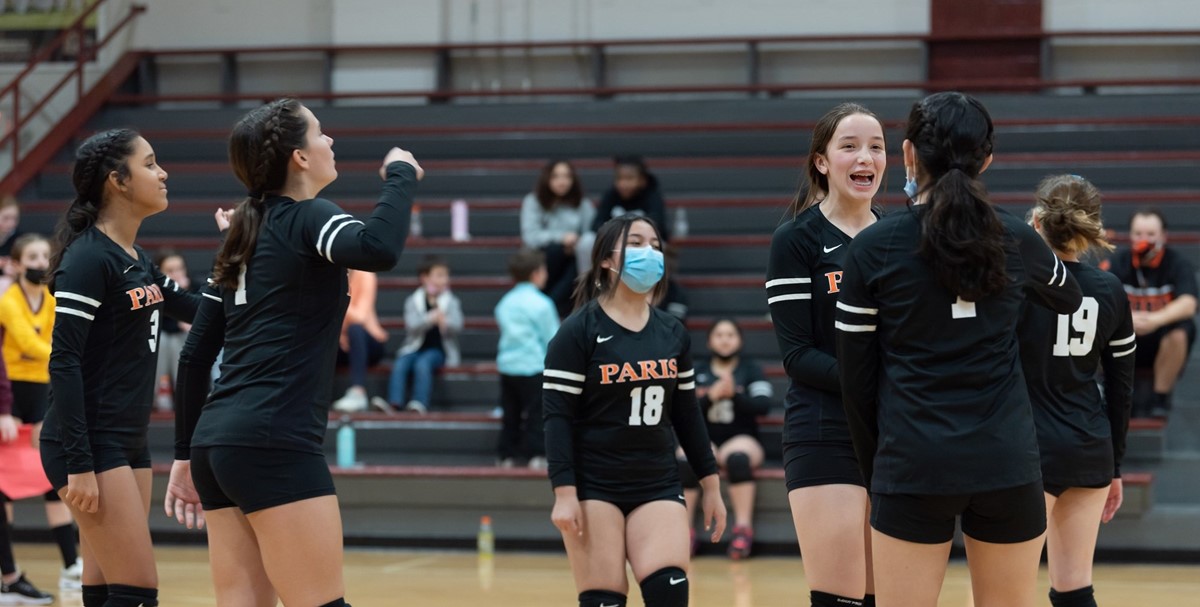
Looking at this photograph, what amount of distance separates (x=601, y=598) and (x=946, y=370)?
1592 mm

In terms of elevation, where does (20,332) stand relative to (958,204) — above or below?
below

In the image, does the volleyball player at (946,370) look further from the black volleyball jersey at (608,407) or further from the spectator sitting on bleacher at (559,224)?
the spectator sitting on bleacher at (559,224)

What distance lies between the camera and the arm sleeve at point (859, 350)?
287cm

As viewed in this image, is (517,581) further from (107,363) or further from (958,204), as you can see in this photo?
(958,204)

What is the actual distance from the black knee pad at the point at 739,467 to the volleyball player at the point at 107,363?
406 cm

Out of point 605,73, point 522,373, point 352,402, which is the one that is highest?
point 605,73

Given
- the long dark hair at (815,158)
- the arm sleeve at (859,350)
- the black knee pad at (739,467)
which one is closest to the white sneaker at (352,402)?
the black knee pad at (739,467)

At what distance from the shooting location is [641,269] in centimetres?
422

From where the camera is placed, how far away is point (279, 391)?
10.5 ft

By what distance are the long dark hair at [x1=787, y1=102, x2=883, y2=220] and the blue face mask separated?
0.49m

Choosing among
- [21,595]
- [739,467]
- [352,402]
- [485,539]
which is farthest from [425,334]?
[21,595]

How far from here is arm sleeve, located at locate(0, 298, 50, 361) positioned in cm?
686

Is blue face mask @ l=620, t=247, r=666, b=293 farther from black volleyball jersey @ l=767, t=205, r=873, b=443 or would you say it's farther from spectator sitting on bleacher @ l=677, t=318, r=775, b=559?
spectator sitting on bleacher @ l=677, t=318, r=775, b=559

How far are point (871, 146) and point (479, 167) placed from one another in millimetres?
8308
